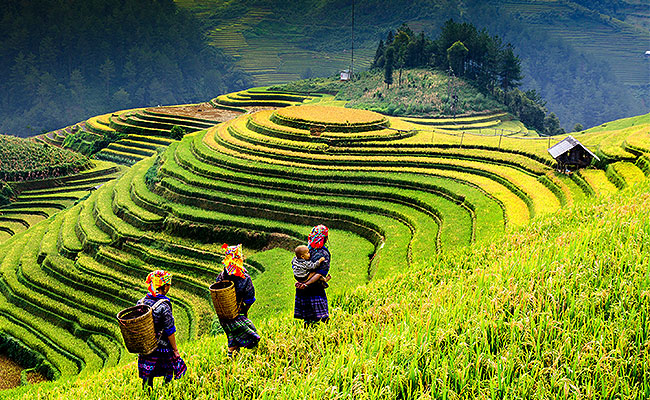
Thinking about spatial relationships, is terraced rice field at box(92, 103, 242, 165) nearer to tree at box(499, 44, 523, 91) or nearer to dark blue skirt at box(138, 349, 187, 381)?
tree at box(499, 44, 523, 91)

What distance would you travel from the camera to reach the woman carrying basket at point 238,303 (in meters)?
5.26

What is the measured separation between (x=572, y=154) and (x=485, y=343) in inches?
589

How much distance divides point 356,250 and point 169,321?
11.9 meters

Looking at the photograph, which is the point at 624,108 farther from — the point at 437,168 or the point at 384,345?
the point at 384,345

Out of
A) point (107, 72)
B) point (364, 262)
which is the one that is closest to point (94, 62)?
point (107, 72)

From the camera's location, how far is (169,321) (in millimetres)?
5160

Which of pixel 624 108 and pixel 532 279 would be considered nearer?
pixel 532 279

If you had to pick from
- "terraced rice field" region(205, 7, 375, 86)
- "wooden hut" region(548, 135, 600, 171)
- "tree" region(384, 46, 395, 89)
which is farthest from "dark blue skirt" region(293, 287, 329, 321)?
"terraced rice field" region(205, 7, 375, 86)

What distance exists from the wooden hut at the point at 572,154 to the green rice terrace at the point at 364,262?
523 mm

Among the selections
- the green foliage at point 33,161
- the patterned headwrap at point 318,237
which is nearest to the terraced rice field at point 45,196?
the green foliage at point 33,161

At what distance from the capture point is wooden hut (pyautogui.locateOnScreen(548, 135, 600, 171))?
15.9m

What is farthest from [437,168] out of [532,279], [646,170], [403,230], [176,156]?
[532,279]

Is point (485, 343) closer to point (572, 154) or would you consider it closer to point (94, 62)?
point (572, 154)

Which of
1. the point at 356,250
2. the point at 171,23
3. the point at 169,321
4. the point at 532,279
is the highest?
the point at 171,23
